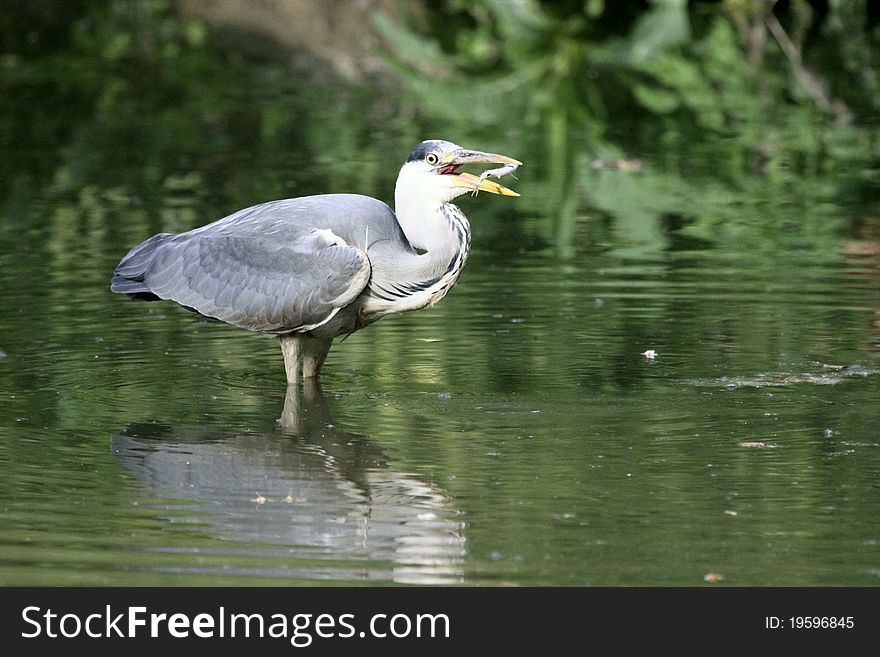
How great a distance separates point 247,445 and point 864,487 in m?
2.74

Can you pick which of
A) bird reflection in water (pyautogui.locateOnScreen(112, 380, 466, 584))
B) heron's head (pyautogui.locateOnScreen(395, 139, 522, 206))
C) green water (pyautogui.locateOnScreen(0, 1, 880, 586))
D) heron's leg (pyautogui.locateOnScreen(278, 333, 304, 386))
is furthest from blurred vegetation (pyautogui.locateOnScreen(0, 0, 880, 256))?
bird reflection in water (pyautogui.locateOnScreen(112, 380, 466, 584))

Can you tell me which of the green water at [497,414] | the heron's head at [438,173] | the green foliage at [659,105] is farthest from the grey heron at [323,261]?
the green foliage at [659,105]

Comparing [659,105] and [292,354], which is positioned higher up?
[659,105]

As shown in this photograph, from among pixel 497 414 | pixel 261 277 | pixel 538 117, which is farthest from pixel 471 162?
pixel 538 117

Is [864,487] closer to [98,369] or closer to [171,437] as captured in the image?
[171,437]

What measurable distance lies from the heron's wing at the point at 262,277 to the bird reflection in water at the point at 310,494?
49 cm

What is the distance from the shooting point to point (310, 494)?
24.2ft

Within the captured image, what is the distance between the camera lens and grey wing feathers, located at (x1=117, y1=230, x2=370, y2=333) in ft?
28.8

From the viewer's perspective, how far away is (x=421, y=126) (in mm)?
19625

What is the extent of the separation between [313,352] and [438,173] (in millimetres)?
1255

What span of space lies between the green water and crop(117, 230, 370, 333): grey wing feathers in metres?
0.40

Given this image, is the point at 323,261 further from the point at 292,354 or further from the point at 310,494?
the point at 310,494

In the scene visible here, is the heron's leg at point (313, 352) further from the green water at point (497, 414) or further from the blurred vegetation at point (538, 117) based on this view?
the blurred vegetation at point (538, 117)

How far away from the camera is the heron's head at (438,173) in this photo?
859 centimetres
